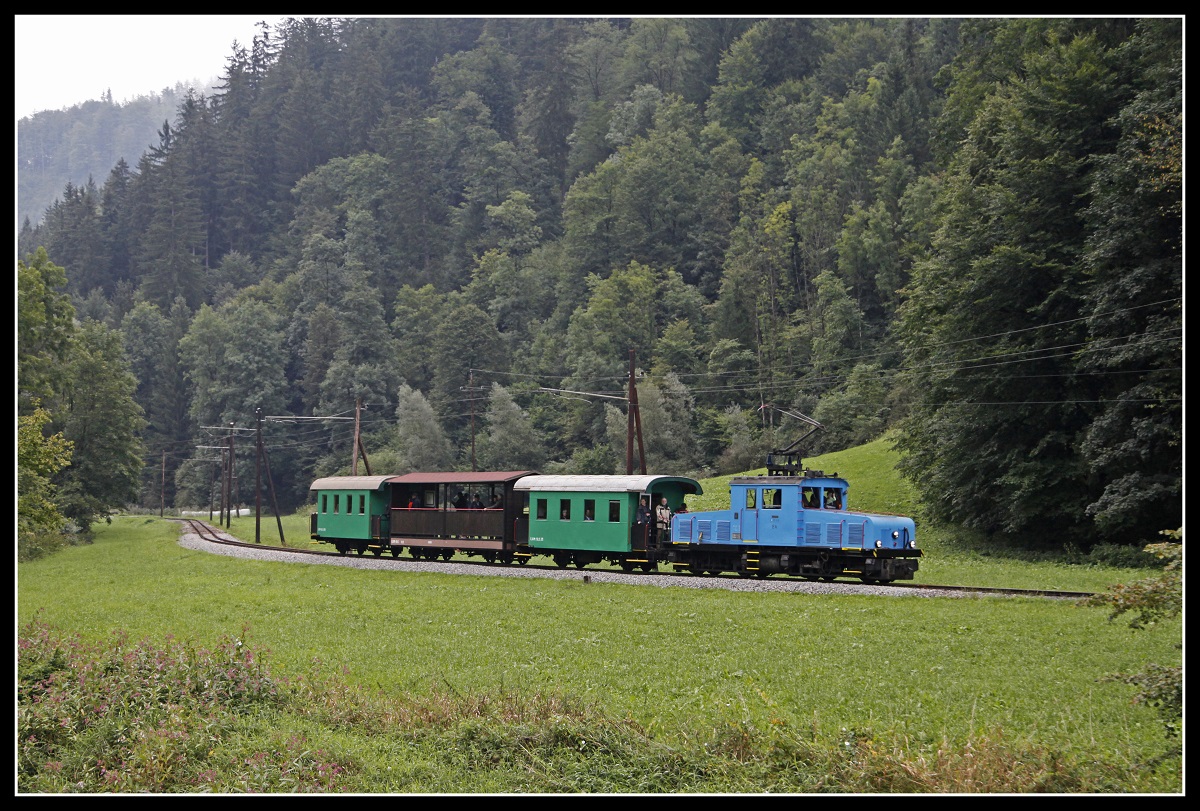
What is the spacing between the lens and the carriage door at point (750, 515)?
27.4 m

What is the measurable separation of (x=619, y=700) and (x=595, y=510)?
17.9 meters

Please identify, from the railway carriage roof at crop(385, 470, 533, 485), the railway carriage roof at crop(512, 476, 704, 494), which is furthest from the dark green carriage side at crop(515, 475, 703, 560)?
the railway carriage roof at crop(385, 470, 533, 485)

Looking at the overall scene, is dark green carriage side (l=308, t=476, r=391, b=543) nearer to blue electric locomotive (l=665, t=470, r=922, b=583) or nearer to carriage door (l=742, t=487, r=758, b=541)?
blue electric locomotive (l=665, t=470, r=922, b=583)

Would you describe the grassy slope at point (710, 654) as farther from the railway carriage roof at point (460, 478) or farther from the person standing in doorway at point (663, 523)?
the railway carriage roof at point (460, 478)

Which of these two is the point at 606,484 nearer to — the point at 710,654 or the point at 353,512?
the point at 710,654

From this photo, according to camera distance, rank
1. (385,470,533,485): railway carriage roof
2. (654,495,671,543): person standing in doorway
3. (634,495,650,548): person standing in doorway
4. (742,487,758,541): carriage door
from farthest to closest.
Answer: (385,470,533,485): railway carriage roof, (634,495,650,548): person standing in doorway, (654,495,671,543): person standing in doorway, (742,487,758,541): carriage door

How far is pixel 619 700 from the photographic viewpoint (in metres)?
13.8

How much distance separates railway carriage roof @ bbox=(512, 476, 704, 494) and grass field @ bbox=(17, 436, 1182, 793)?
7427 mm

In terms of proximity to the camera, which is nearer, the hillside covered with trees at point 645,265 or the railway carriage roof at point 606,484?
the railway carriage roof at point 606,484

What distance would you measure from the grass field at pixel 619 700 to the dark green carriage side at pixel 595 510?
719cm

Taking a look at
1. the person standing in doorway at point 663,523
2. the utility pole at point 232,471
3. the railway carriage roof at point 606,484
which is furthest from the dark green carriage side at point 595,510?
the utility pole at point 232,471

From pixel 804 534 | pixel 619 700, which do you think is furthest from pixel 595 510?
pixel 619 700

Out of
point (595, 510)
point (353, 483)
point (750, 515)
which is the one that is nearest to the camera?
point (750, 515)

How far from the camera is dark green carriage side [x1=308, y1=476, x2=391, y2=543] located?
4106cm
